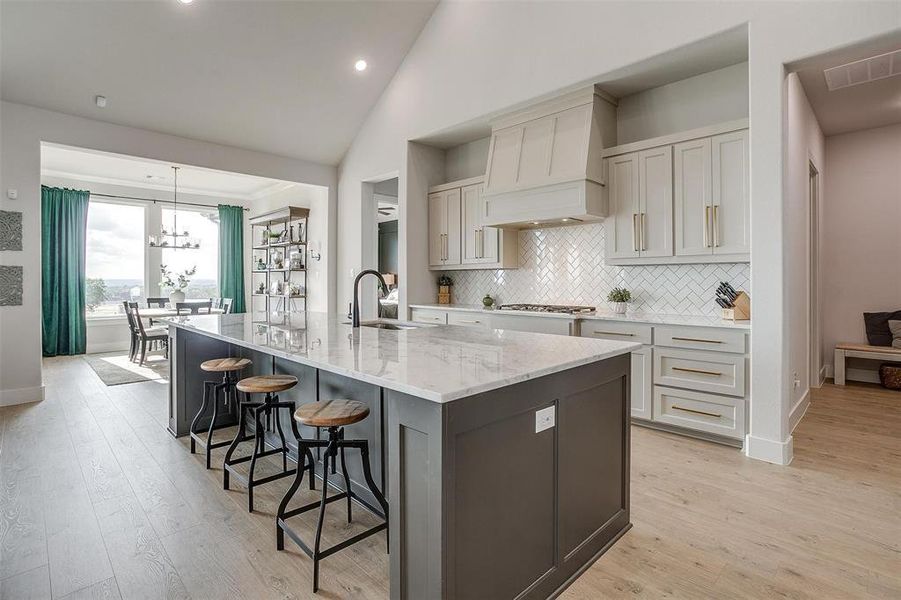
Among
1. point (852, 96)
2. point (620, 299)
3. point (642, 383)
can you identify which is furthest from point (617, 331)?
point (852, 96)

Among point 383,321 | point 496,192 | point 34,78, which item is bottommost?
point 383,321

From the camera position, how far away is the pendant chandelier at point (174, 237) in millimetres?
7859

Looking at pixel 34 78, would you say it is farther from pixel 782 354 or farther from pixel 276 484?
pixel 782 354

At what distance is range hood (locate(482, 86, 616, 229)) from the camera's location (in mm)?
4035

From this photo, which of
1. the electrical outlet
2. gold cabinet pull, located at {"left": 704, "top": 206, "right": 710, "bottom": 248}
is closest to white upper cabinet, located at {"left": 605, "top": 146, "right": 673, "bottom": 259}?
gold cabinet pull, located at {"left": 704, "top": 206, "right": 710, "bottom": 248}

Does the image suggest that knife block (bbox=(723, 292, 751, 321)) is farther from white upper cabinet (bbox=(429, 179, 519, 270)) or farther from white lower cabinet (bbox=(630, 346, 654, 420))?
white upper cabinet (bbox=(429, 179, 519, 270))

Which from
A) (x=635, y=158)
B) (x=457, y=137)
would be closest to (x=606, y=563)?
(x=635, y=158)

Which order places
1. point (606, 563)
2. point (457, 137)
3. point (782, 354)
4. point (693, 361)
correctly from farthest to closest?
point (457, 137) < point (693, 361) < point (782, 354) < point (606, 563)

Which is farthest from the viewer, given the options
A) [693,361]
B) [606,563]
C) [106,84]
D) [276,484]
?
[106,84]

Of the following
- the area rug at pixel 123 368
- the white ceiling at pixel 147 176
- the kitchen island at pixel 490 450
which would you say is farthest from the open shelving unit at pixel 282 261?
the kitchen island at pixel 490 450

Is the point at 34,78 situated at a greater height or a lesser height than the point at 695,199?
greater

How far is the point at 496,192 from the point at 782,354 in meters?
2.78

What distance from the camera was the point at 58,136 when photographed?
15.7ft

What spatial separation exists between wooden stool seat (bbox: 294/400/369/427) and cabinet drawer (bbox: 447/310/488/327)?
2.76m
